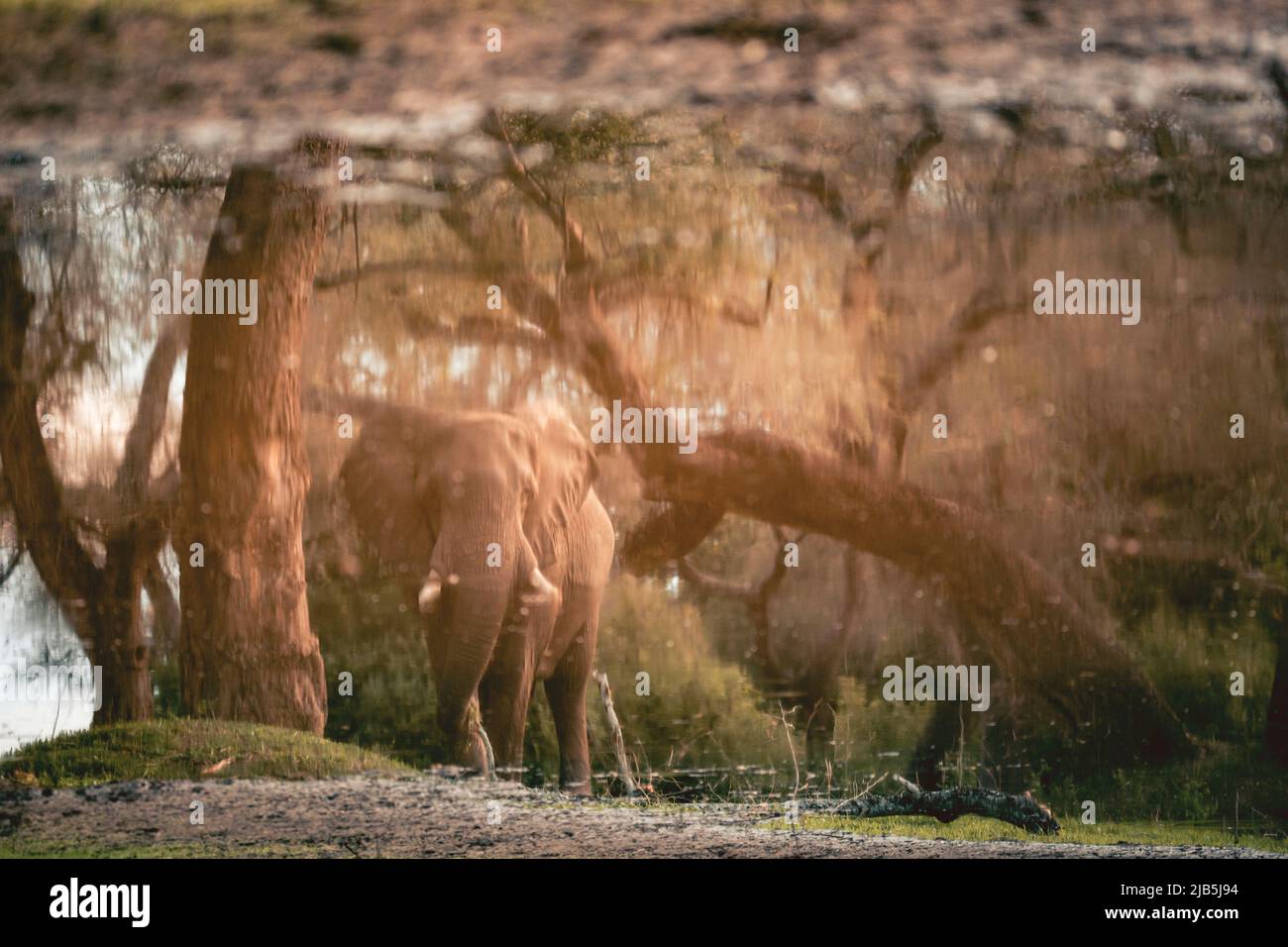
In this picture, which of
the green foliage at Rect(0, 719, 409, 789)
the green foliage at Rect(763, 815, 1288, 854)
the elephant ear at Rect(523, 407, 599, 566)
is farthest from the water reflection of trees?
the green foliage at Rect(0, 719, 409, 789)

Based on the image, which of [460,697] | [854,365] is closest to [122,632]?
[460,697]

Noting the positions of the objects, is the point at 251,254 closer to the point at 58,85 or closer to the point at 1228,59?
the point at 58,85

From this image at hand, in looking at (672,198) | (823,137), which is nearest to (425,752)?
(672,198)

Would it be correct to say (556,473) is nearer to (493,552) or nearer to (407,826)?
(493,552)

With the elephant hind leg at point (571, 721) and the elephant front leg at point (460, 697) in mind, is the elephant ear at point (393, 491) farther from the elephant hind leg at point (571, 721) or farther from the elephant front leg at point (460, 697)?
the elephant hind leg at point (571, 721)

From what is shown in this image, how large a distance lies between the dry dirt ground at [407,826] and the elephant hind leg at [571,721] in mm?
114

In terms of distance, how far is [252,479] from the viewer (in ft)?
Result: 21.2

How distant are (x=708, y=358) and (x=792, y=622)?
1.34 m

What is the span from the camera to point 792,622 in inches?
255

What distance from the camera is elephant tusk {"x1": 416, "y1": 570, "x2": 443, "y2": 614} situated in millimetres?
6539

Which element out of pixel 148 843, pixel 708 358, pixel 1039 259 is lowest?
pixel 148 843

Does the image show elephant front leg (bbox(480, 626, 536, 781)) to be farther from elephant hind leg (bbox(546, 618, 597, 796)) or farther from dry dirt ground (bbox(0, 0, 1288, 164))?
dry dirt ground (bbox(0, 0, 1288, 164))

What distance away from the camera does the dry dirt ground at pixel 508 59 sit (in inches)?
250

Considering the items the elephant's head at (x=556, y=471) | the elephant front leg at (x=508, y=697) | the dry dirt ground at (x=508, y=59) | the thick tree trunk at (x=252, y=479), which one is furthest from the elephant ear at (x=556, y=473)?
the dry dirt ground at (x=508, y=59)
